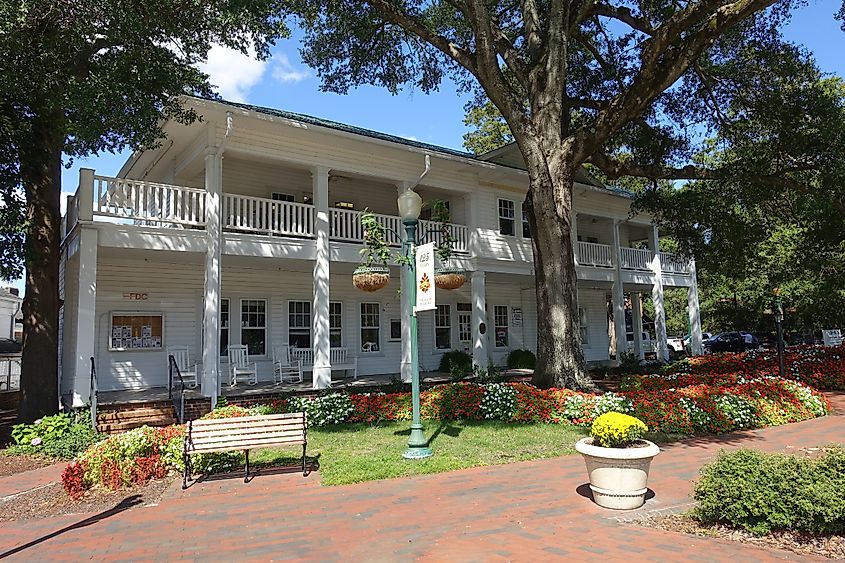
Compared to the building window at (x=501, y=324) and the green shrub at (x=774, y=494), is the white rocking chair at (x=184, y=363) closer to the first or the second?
the building window at (x=501, y=324)

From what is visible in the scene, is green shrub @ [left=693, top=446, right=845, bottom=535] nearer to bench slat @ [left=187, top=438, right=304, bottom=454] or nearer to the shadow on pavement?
bench slat @ [left=187, top=438, right=304, bottom=454]

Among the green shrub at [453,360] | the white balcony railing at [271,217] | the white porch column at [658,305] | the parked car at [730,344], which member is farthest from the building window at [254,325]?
the parked car at [730,344]

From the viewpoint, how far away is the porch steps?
1080 cm

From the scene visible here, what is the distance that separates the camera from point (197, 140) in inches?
530

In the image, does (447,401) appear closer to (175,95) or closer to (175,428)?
(175,428)

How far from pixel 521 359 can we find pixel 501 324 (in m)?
1.63

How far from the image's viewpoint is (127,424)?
10.9m

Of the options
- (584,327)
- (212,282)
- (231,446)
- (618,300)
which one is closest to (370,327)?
(212,282)

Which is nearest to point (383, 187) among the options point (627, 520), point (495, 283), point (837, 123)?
point (495, 283)

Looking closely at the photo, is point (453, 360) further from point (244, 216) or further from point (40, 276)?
point (40, 276)

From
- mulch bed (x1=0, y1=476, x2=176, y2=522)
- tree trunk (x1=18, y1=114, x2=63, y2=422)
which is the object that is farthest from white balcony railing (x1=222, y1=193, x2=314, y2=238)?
mulch bed (x1=0, y1=476, x2=176, y2=522)

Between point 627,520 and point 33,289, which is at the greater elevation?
point 33,289

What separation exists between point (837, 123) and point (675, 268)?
35.9ft

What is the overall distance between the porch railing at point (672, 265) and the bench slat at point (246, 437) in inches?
781
